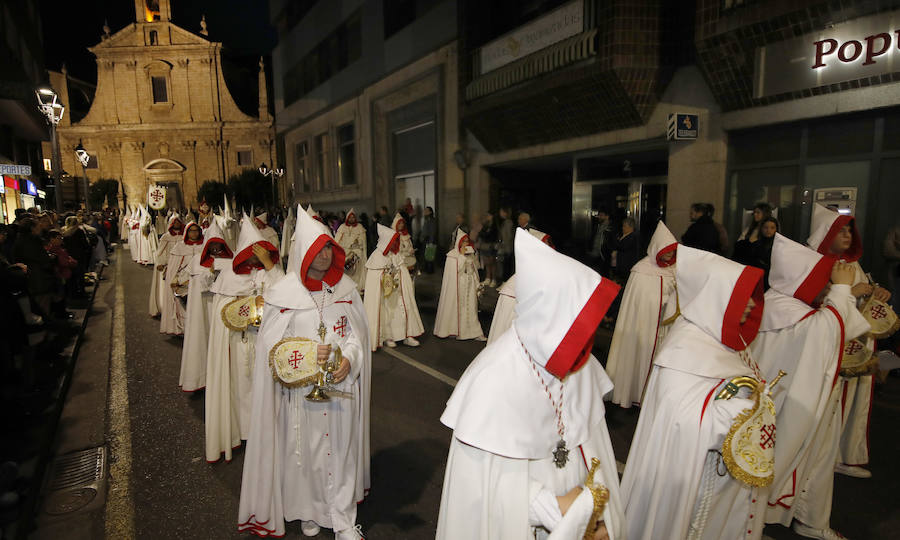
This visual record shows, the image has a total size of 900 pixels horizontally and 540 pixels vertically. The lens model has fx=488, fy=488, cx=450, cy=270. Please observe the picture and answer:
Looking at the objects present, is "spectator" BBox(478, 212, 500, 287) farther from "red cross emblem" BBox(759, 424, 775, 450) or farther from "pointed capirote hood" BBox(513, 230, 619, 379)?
"pointed capirote hood" BBox(513, 230, 619, 379)

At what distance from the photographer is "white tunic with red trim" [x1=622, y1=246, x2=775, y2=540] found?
2588mm

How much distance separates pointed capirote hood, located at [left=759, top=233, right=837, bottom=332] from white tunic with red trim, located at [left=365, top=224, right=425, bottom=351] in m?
5.79

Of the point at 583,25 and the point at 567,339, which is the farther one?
the point at 583,25

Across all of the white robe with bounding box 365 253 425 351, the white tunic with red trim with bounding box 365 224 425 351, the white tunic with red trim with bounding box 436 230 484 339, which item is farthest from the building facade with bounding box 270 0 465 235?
the white robe with bounding box 365 253 425 351

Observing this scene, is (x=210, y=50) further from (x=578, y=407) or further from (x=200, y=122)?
(x=578, y=407)

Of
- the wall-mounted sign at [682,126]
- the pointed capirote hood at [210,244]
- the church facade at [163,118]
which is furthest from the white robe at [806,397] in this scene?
the church facade at [163,118]

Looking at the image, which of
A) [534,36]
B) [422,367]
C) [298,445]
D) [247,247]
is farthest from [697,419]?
[534,36]

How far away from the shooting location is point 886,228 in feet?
25.2

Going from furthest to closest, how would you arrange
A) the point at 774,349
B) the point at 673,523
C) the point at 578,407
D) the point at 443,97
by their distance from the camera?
the point at 443,97
the point at 774,349
the point at 673,523
the point at 578,407

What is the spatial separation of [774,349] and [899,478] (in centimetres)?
202

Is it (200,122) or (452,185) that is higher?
(200,122)

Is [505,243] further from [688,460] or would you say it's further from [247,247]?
[688,460]

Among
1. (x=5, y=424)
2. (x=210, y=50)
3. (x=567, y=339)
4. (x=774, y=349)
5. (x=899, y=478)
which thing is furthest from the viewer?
(x=210, y=50)

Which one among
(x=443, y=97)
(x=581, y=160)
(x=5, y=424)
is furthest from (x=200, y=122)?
(x=5, y=424)
